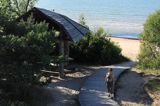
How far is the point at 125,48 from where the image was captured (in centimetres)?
4225

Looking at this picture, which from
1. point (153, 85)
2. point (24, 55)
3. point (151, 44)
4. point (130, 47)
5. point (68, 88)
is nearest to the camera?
point (24, 55)

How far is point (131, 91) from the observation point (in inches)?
922

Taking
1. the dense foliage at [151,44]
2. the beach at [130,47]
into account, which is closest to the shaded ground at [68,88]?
the dense foliage at [151,44]

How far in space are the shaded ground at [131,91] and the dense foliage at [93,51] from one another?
3.41 m

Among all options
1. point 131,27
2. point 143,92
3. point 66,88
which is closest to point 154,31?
point 143,92

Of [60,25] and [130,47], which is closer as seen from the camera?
[60,25]

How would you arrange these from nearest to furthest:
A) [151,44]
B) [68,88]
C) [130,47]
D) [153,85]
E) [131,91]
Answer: [68,88] → [131,91] → [153,85] → [151,44] → [130,47]

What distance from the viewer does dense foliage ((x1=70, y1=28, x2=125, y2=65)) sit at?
3164 cm

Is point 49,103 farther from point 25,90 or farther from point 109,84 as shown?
point 109,84

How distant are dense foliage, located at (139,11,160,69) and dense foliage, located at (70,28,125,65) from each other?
3.05 metres

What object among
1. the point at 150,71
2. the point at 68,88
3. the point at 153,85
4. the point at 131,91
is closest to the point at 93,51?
the point at 150,71

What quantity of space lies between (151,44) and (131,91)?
6154 millimetres

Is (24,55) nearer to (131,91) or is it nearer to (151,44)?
(131,91)

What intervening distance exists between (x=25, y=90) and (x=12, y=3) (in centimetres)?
1841
